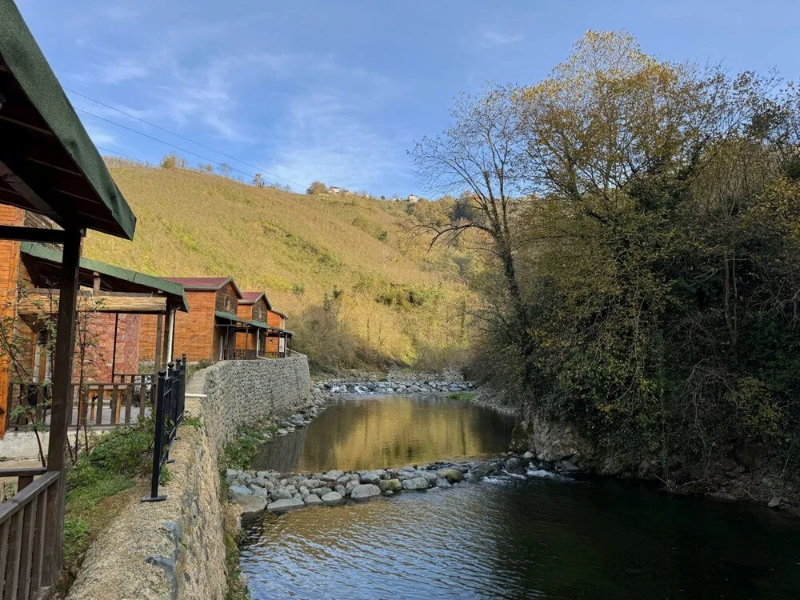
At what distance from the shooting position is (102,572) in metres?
3.24

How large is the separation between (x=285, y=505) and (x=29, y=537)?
25.9 feet

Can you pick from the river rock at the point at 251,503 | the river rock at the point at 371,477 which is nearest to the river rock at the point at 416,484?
the river rock at the point at 371,477

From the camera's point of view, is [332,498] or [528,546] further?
[332,498]

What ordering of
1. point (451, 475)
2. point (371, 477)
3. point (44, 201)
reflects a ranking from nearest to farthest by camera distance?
point (44, 201), point (371, 477), point (451, 475)

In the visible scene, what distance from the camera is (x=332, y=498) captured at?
434 inches

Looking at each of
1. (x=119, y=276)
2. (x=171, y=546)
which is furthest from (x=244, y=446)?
(x=171, y=546)

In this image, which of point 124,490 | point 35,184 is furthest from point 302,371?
point 35,184

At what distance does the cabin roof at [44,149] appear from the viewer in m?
1.76

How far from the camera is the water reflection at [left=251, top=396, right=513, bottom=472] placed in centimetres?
1493

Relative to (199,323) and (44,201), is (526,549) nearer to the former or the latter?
(44,201)

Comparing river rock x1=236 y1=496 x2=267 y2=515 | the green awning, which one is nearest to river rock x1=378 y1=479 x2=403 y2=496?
river rock x1=236 y1=496 x2=267 y2=515

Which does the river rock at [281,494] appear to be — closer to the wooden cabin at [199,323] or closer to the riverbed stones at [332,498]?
the riverbed stones at [332,498]

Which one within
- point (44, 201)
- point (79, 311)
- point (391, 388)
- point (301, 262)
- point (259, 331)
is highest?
point (301, 262)

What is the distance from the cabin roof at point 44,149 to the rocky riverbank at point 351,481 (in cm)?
793
